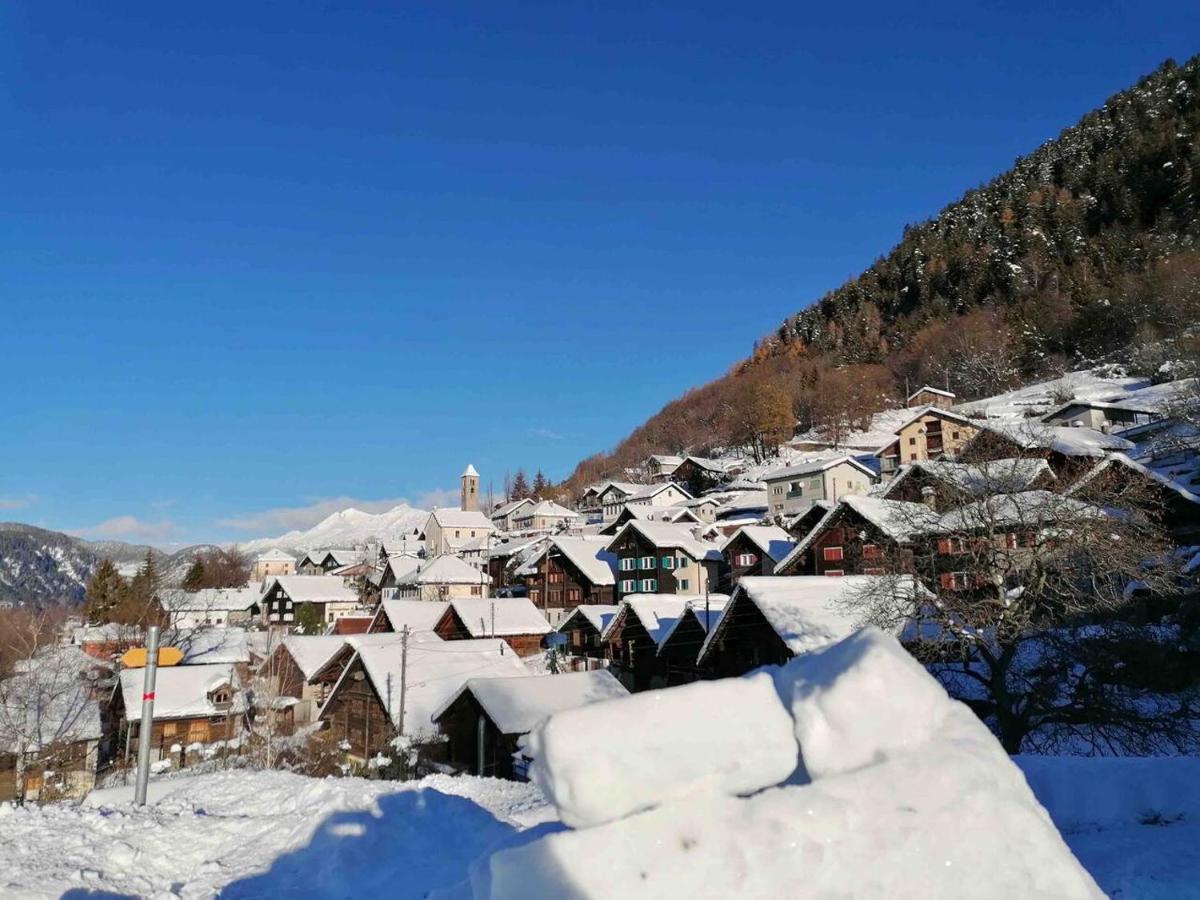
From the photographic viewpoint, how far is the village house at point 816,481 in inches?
2474

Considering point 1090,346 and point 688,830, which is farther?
point 1090,346

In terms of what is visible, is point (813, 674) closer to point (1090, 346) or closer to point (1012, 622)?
point (1012, 622)

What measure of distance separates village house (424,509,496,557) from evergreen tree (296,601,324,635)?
24877 mm

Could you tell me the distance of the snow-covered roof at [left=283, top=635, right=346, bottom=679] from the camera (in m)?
40.8

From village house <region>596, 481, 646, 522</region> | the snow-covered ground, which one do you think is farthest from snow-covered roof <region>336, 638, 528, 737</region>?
village house <region>596, 481, 646, 522</region>

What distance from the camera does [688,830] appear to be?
2.98 meters

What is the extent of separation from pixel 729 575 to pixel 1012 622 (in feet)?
118

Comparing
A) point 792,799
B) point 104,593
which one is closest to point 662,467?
point 104,593

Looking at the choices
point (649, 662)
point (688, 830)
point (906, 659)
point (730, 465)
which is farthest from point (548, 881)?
point (730, 465)

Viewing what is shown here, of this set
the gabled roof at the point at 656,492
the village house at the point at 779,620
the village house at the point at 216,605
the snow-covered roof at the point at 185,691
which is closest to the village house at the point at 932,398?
the gabled roof at the point at 656,492

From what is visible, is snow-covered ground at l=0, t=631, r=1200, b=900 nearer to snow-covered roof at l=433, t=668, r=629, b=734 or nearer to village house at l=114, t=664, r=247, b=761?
snow-covered roof at l=433, t=668, r=629, b=734

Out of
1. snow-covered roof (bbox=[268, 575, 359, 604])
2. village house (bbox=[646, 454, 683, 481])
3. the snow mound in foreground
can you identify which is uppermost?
village house (bbox=[646, 454, 683, 481])

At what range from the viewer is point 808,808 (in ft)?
10.2

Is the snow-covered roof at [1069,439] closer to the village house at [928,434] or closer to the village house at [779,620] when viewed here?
the village house at [779,620]
